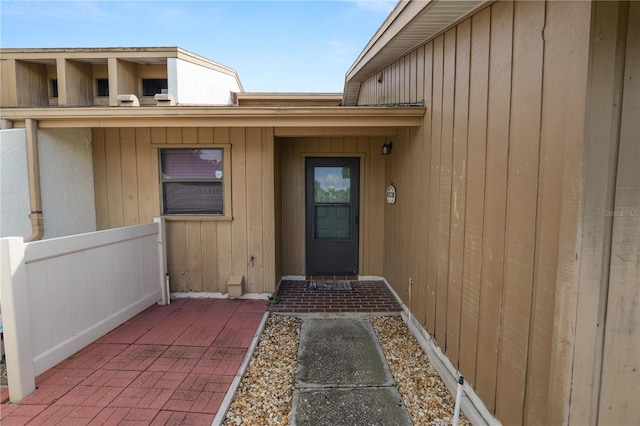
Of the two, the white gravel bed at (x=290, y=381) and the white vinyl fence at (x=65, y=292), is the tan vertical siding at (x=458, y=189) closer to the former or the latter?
the white gravel bed at (x=290, y=381)

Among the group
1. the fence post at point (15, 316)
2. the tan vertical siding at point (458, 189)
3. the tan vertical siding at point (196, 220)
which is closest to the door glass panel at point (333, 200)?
the tan vertical siding at point (196, 220)

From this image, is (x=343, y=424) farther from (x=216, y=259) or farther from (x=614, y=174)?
(x=216, y=259)

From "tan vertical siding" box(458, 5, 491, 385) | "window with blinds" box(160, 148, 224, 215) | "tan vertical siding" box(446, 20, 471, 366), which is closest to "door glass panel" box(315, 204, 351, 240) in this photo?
"window with blinds" box(160, 148, 224, 215)

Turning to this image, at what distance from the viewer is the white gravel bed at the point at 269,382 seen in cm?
216

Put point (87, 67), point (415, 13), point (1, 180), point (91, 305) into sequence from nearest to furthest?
1. point (415, 13)
2. point (91, 305)
3. point (1, 180)
4. point (87, 67)

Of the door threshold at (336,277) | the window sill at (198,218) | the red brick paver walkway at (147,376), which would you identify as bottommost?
the red brick paver walkway at (147,376)

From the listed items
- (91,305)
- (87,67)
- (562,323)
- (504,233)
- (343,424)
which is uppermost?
(87,67)

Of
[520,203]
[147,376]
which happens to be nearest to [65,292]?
[147,376]

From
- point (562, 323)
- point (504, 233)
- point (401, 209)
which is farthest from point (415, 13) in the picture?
point (562, 323)

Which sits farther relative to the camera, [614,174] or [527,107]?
[527,107]

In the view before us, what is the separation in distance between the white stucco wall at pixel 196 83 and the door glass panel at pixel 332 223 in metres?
4.29

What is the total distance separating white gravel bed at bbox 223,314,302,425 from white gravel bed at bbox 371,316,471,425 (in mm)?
897

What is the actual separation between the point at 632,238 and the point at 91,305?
13.2ft

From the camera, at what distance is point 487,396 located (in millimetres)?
2035
